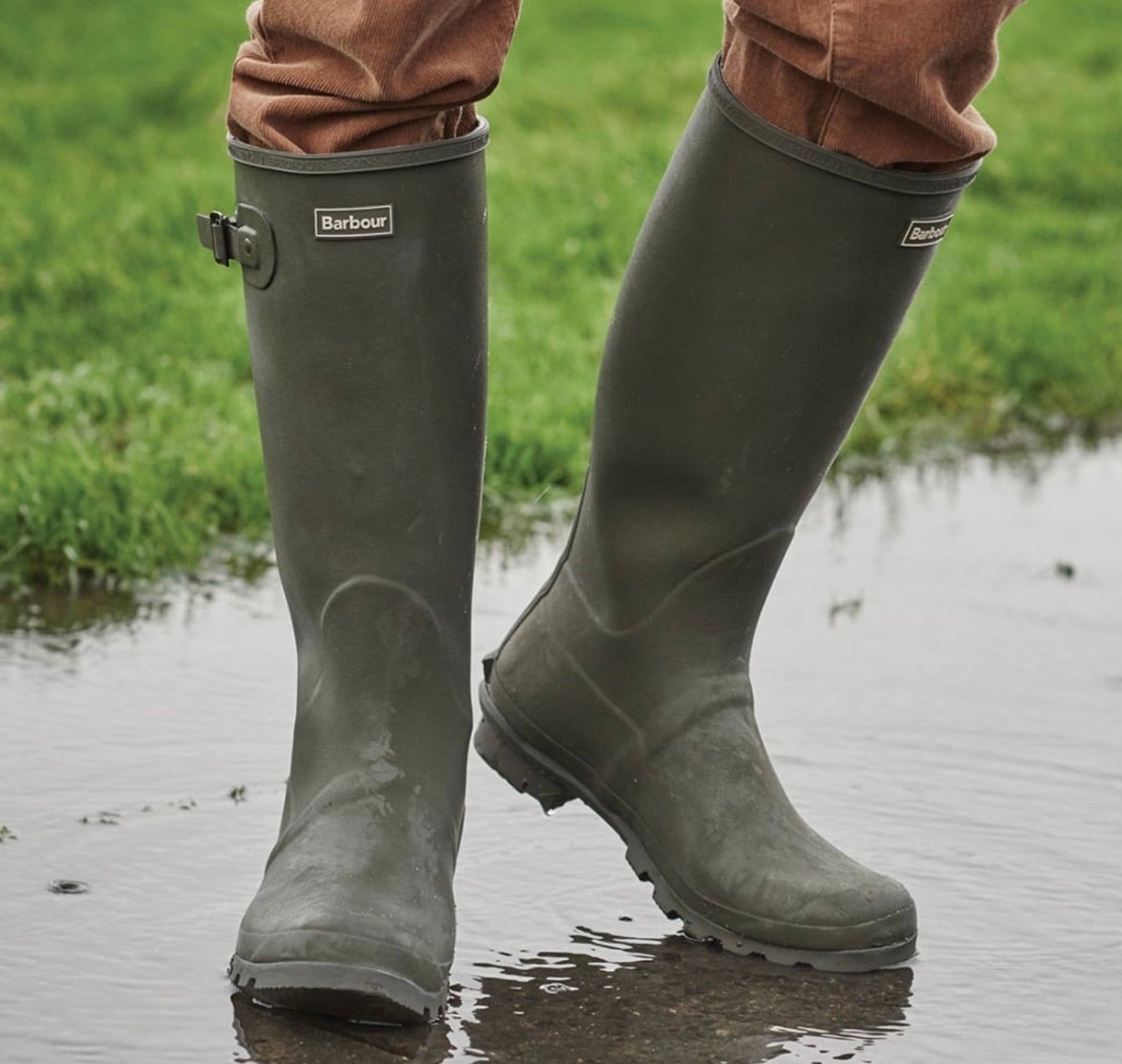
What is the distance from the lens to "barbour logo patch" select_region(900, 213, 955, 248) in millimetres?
1642

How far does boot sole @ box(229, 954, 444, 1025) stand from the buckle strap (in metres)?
0.56

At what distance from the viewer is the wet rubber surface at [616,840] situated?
4.95ft

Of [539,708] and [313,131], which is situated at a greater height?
[313,131]

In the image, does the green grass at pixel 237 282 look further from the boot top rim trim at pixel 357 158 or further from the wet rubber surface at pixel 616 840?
the boot top rim trim at pixel 357 158

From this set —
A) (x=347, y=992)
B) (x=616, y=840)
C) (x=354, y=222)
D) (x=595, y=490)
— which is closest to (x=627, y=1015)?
(x=347, y=992)

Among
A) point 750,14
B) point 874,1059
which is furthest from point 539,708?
point 750,14

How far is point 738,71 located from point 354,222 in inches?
13.6

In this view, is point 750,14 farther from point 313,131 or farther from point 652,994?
point 652,994

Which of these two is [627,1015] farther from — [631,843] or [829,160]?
[829,160]

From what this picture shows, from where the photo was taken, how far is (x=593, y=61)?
25.5 ft

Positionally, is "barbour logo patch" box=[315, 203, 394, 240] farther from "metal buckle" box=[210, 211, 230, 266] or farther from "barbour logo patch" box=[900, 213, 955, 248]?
"barbour logo patch" box=[900, 213, 955, 248]

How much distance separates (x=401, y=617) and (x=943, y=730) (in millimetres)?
841

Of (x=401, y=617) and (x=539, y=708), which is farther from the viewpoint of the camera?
(x=539, y=708)

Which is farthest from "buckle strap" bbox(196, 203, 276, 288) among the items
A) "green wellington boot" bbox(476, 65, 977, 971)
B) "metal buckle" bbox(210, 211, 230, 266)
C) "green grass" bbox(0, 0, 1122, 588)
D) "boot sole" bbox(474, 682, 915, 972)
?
"green grass" bbox(0, 0, 1122, 588)
